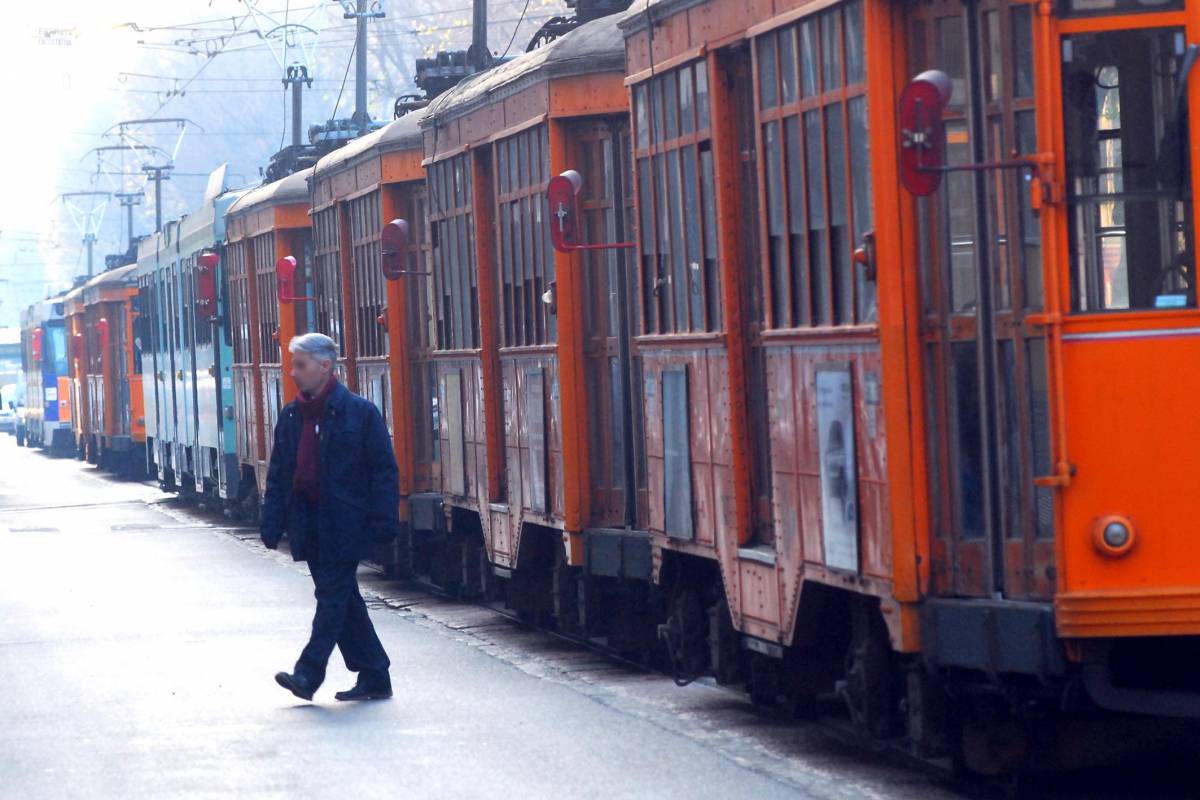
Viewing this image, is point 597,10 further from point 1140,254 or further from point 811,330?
point 1140,254

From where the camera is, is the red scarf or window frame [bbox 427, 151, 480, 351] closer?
the red scarf

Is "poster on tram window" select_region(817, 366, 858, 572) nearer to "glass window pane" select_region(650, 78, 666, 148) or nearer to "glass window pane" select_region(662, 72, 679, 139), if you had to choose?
"glass window pane" select_region(662, 72, 679, 139)

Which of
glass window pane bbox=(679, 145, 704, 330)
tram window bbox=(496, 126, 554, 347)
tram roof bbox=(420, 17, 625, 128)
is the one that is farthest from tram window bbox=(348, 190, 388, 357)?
glass window pane bbox=(679, 145, 704, 330)

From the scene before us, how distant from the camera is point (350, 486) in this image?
34.6 feet

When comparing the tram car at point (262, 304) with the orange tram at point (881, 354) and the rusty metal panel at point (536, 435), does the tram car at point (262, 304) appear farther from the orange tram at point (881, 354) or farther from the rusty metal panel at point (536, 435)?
the orange tram at point (881, 354)

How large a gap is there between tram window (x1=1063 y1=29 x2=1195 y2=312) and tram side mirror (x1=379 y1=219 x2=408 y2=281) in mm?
9281

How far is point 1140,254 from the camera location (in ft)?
23.4

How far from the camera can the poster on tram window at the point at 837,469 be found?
8.06m

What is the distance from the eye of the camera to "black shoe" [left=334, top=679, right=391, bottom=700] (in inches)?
426

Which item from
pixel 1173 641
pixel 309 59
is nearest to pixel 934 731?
pixel 1173 641

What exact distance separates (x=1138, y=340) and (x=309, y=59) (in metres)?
27.7

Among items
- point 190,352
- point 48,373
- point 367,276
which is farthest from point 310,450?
point 48,373

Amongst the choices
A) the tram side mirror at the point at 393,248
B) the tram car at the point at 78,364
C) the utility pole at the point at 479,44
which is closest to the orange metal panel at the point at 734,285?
the tram side mirror at the point at 393,248

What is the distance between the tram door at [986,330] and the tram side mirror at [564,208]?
13.9ft
